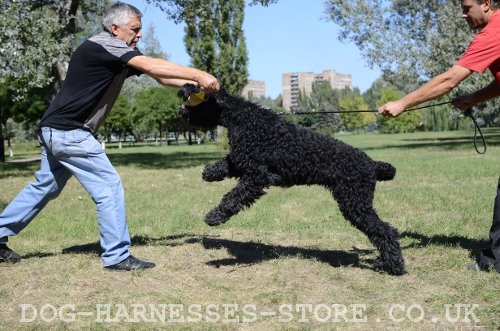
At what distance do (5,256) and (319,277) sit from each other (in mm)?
3055

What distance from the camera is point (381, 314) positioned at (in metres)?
3.62

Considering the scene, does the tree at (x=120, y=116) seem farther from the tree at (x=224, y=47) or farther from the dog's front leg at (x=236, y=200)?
the dog's front leg at (x=236, y=200)

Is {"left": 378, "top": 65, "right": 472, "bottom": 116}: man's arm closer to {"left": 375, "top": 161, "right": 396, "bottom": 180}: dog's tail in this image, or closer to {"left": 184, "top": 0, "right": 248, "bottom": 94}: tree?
{"left": 375, "top": 161, "right": 396, "bottom": 180}: dog's tail

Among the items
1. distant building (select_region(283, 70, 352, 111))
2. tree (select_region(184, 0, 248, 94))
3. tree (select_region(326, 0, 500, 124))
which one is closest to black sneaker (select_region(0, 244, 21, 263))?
tree (select_region(326, 0, 500, 124))

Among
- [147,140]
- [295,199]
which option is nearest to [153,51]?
[147,140]

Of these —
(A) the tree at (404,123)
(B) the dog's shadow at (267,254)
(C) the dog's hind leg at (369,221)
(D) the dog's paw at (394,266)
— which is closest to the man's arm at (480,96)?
(C) the dog's hind leg at (369,221)

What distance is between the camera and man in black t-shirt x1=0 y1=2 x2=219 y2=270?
4508 millimetres

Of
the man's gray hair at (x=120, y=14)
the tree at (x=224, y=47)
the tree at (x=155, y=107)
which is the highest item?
the tree at (x=224, y=47)

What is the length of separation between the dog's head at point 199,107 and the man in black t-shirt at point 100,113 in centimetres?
9

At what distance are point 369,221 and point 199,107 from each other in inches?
70.6

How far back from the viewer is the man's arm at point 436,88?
4.16 meters

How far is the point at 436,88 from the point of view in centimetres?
422

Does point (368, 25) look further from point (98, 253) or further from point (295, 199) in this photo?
point (98, 253)

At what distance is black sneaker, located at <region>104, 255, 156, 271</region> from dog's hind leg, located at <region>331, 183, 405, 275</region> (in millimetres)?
1860
